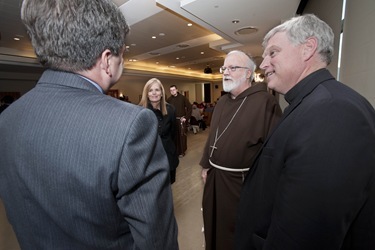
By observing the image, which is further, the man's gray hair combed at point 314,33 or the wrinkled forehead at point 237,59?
the wrinkled forehead at point 237,59

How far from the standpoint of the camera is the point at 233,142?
1.55 meters

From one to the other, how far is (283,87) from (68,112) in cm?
88

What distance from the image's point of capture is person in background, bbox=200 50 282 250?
153 cm

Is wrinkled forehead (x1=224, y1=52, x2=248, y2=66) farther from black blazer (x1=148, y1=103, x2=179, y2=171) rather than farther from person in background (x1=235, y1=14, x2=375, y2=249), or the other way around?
black blazer (x1=148, y1=103, x2=179, y2=171)

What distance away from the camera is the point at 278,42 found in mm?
895

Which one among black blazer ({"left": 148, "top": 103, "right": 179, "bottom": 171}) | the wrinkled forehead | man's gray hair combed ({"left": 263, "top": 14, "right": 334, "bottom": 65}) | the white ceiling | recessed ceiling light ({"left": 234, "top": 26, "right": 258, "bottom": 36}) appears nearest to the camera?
man's gray hair combed ({"left": 263, "top": 14, "right": 334, "bottom": 65})

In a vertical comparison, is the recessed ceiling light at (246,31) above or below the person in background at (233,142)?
above

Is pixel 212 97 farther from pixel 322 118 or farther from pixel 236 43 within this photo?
pixel 322 118

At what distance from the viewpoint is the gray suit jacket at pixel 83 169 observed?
0.49m

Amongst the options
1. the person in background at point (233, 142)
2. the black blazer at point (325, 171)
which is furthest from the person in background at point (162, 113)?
the black blazer at point (325, 171)

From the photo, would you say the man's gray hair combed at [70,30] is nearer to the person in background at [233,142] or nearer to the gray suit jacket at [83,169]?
the gray suit jacket at [83,169]

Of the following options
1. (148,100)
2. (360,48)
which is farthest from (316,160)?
(148,100)

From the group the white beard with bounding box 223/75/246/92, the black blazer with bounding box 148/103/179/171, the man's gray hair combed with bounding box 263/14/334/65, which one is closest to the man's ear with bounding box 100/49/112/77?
the man's gray hair combed with bounding box 263/14/334/65

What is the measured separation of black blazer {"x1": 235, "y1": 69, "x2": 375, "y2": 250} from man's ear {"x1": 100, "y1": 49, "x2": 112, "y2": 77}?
0.64 meters
